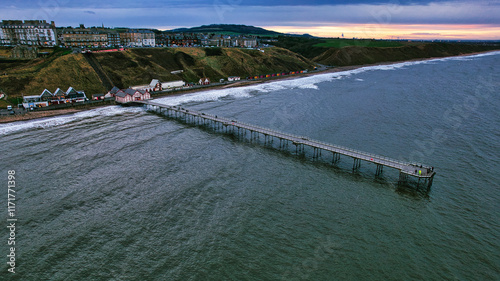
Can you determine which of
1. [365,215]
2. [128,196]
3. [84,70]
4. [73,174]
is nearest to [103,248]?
[128,196]

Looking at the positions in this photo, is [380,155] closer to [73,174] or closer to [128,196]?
[128,196]

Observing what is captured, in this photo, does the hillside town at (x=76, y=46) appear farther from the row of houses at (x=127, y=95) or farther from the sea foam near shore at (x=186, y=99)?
the sea foam near shore at (x=186, y=99)

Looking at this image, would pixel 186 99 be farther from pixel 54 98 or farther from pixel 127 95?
pixel 54 98

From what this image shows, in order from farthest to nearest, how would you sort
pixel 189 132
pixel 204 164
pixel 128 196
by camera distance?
pixel 189 132
pixel 204 164
pixel 128 196

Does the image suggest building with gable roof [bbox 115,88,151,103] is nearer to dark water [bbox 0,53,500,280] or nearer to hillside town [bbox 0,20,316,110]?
hillside town [bbox 0,20,316,110]

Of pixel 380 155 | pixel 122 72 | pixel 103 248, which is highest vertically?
pixel 122 72

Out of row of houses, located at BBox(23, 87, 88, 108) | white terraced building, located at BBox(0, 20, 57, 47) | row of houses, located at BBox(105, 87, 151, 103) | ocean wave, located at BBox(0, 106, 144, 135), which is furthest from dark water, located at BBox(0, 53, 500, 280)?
white terraced building, located at BBox(0, 20, 57, 47)
